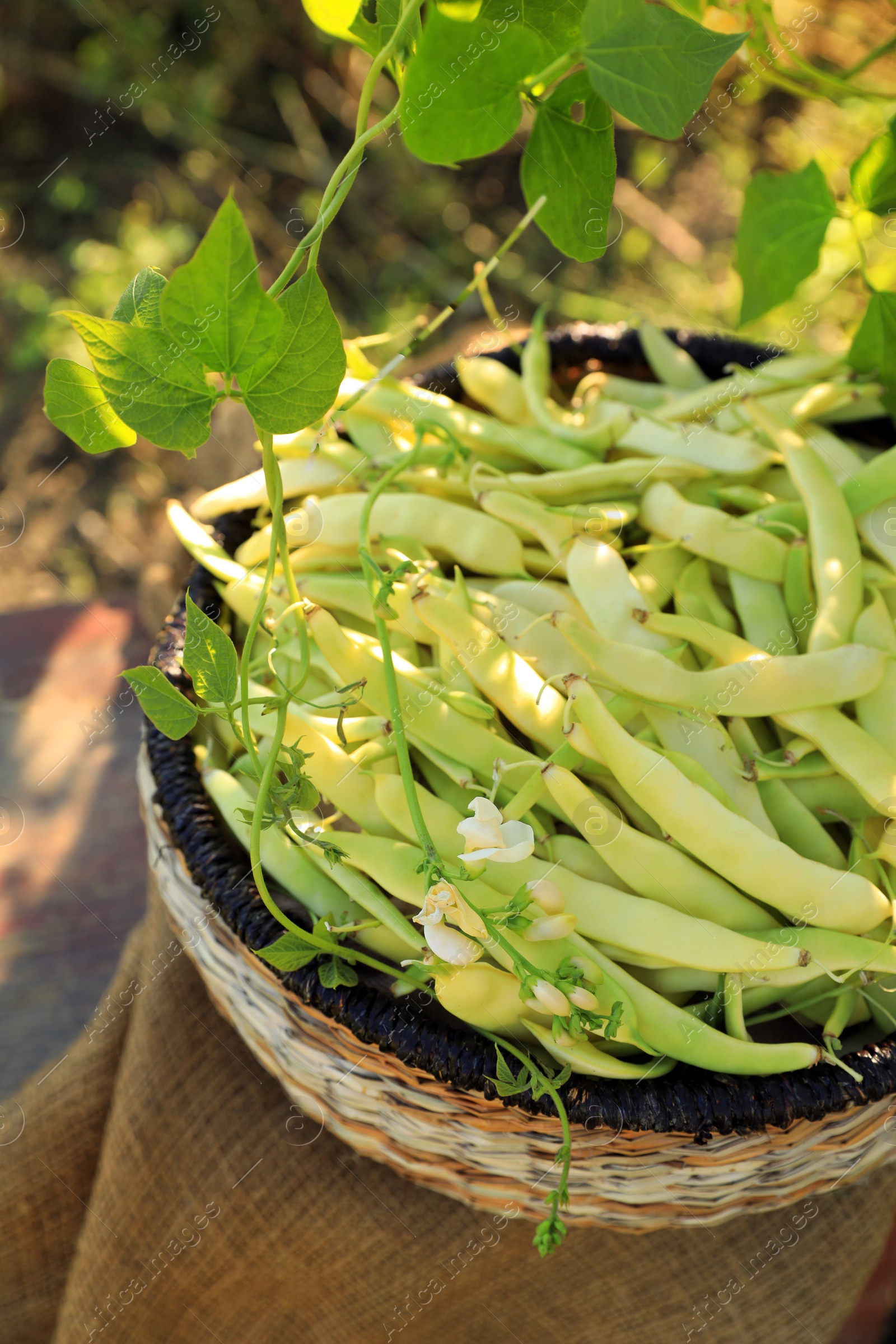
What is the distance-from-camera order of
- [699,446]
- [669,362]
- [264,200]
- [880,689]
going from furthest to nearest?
[264,200] → [669,362] → [699,446] → [880,689]

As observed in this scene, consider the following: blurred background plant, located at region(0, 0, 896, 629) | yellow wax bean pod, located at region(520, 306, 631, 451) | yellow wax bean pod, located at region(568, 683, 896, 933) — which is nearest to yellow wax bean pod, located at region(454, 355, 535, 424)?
yellow wax bean pod, located at region(520, 306, 631, 451)

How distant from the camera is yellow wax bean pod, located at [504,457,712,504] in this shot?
630mm

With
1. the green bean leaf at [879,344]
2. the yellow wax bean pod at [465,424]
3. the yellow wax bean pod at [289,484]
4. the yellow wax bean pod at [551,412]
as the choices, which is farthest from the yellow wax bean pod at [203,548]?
the green bean leaf at [879,344]

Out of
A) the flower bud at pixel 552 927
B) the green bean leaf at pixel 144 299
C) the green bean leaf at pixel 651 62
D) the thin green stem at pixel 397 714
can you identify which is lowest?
the flower bud at pixel 552 927

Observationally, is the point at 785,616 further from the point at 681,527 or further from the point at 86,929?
the point at 86,929

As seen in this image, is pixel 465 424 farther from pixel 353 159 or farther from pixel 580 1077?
pixel 580 1077

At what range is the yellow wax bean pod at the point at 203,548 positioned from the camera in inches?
24.2

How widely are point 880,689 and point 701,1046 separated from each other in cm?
23

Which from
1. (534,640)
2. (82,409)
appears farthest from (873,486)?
(82,409)

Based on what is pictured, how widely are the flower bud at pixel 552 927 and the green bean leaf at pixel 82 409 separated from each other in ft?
0.83

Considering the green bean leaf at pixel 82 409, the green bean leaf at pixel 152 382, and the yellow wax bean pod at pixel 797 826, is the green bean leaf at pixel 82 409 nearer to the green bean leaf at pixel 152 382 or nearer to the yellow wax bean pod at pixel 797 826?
the green bean leaf at pixel 152 382

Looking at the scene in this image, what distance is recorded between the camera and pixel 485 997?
442mm

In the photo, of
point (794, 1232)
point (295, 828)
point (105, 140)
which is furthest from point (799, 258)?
point (105, 140)

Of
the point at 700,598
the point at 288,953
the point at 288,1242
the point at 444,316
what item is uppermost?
the point at 444,316
